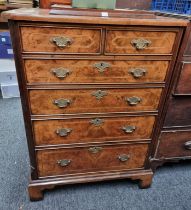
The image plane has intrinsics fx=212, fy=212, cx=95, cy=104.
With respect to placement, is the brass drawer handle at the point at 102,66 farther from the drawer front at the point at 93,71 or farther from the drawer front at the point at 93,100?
the drawer front at the point at 93,100

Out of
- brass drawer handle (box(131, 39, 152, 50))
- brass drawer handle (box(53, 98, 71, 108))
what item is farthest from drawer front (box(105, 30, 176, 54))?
brass drawer handle (box(53, 98, 71, 108))

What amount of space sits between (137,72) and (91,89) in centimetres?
23

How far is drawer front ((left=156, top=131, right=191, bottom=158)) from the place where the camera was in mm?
1288

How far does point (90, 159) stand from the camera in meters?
1.22

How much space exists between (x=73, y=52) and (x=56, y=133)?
43 cm

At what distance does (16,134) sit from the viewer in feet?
5.78

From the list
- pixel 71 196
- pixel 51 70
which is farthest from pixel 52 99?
pixel 71 196

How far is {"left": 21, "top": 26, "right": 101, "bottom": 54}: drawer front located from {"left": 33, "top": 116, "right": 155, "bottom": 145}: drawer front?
358 mm

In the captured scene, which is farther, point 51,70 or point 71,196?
point 71,196

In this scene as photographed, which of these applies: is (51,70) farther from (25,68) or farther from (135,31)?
(135,31)

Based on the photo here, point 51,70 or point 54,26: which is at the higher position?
point 54,26

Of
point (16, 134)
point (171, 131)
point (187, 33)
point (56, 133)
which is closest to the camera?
point (187, 33)

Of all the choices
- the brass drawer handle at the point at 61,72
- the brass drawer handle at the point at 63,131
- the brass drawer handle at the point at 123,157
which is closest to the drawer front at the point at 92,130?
the brass drawer handle at the point at 63,131

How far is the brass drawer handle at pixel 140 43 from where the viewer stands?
3.02ft
